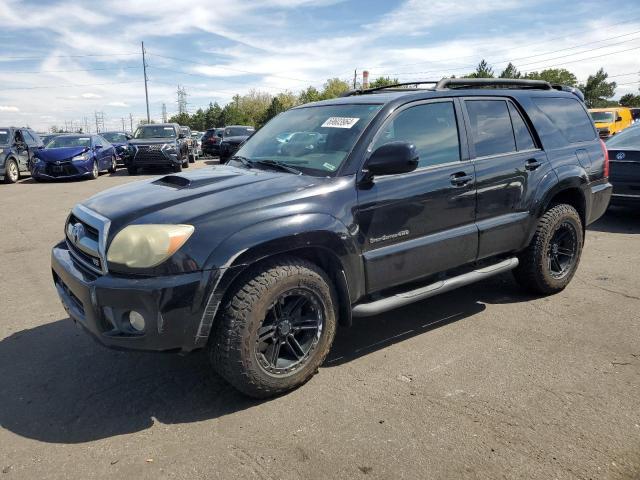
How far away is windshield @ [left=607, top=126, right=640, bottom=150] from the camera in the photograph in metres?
8.16

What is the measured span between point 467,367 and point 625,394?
91 cm

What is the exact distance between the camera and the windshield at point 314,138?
3441 mm

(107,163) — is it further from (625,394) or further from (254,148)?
(625,394)

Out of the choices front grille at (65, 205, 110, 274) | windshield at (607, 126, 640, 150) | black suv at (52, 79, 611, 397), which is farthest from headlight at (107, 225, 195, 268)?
windshield at (607, 126, 640, 150)

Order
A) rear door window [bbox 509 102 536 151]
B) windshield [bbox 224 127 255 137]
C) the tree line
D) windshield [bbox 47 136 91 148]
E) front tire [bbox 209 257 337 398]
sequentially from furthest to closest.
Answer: the tree line, windshield [bbox 224 127 255 137], windshield [bbox 47 136 91 148], rear door window [bbox 509 102 536 151], front tire [bbox 209 257 337 398]

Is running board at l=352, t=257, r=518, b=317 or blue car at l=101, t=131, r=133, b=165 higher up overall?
blue car at l=101, t=131, r=133, b=165

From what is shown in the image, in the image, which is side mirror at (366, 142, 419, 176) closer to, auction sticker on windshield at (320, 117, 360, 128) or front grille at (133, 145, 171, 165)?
auction sticker on windshield at (320, 117, 360, 128)

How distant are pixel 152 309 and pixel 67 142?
1558cm

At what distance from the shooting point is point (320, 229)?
3.03m

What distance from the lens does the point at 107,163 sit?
56.9 feet

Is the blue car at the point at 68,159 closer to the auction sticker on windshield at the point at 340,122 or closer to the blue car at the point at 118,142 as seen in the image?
the blue car at the point at 118,142

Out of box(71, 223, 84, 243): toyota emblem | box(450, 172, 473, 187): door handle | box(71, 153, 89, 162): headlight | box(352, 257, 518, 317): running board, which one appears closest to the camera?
box(71, 223, 84, 243): toyota emblem

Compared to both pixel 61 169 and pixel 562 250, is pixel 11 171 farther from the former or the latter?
pixel 562 250

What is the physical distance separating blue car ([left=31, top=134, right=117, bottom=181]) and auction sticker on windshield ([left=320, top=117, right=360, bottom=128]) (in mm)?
13591
